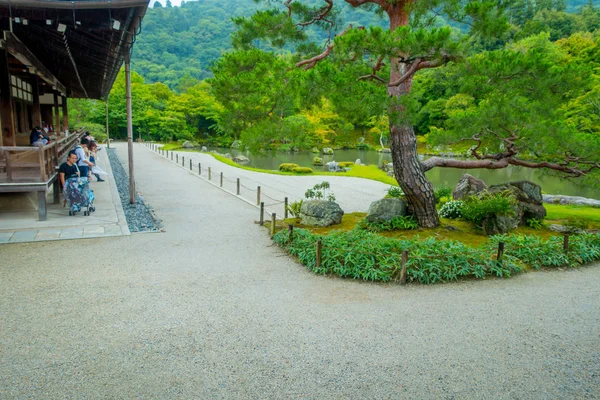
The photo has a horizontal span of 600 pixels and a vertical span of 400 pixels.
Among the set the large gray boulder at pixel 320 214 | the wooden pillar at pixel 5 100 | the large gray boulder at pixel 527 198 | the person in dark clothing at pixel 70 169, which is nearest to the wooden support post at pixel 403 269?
the large gray boulder at pixel 320 214

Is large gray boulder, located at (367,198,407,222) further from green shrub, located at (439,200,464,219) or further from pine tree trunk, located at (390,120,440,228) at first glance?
green shrub, located at (439,200,464,219)

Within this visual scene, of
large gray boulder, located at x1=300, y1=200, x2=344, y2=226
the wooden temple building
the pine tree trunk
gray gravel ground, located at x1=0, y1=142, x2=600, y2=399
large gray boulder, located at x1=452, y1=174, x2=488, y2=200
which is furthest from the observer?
large gray boulder, located at x1=452, y1=174, x2=488, y2=200

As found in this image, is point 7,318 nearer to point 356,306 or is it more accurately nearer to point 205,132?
point 356,306

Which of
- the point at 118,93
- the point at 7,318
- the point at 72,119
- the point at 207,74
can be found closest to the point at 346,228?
the point at 7,318

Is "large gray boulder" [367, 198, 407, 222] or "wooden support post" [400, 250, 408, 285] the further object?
"large gray boulder" [367, 198, 407, 222]

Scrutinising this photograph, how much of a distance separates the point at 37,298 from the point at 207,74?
319ft

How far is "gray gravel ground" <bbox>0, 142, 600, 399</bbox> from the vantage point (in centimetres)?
346

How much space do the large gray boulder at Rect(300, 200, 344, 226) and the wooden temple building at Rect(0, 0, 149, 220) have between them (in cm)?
527

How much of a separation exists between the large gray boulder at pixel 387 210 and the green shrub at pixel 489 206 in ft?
4.88

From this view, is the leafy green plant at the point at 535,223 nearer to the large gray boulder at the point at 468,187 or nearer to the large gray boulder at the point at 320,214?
the large gray boulder at the point at 468,187

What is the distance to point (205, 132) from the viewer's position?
50.7 m

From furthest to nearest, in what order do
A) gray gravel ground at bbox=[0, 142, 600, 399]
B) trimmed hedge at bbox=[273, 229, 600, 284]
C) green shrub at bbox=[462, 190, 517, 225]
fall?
green shrub at bbox=[462, 190, 517, 225], trimmed hedge at bbox=[273, 229, 600, 284], gray gravel ground at bbox=[0, 142, 600, 399]

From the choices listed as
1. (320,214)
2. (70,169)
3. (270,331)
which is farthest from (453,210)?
(70,169)

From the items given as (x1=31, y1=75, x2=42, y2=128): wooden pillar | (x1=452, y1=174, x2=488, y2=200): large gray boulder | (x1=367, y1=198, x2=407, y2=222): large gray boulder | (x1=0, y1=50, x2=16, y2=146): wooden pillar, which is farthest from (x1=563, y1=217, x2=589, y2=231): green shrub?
(x1=31, y1=75, x2=42, y2=128): wooden pillar
